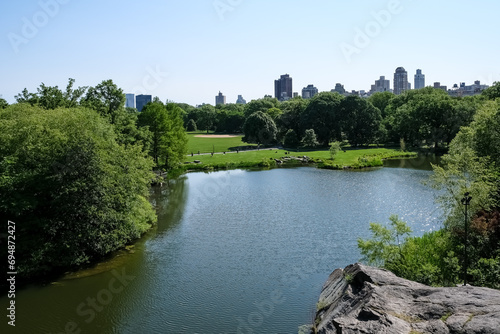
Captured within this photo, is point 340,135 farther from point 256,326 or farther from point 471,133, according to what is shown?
point 256,326

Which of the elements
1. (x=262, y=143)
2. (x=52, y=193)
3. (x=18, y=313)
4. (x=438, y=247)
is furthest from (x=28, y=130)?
(x=262, y=143)

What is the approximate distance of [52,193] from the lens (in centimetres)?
2270

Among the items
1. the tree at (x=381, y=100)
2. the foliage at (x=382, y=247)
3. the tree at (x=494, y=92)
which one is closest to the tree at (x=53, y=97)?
the foliage at (x=382, y=247)

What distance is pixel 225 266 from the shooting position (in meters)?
23.1

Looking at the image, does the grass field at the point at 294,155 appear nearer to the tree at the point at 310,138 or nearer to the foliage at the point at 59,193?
the tree at the point at 310,138

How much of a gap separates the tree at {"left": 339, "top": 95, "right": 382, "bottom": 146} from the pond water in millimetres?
37782

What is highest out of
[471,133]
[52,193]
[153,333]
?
[471,133]

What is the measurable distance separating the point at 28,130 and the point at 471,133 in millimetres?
30321

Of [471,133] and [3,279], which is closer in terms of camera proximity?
[3,279]

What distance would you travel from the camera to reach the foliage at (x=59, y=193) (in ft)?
72.1

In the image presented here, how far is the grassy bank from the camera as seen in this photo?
192 ft

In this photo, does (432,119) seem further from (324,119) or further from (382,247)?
(382,247)

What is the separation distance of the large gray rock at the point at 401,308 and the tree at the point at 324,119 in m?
62.9

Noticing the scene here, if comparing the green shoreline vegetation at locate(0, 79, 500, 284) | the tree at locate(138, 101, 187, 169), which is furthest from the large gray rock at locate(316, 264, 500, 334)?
the tree at locate(138, 101, 187, 169)
